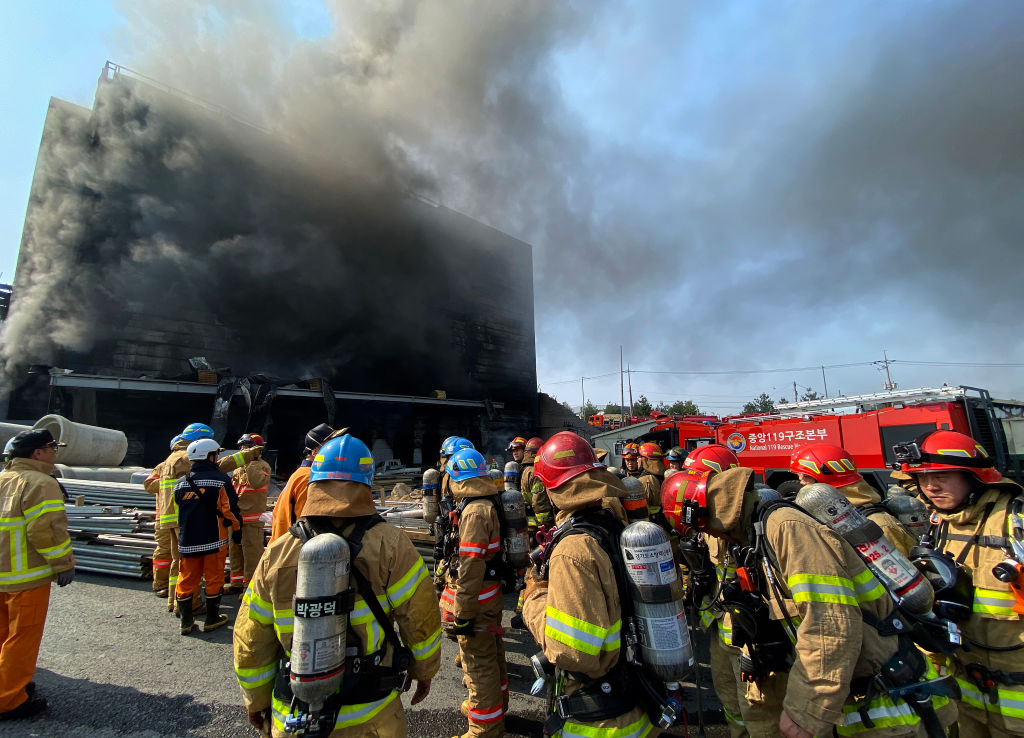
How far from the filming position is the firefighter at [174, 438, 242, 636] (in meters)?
4.00

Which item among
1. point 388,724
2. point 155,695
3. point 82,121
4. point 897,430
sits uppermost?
point 82,121

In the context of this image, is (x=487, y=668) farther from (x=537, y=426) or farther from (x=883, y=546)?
(x=537, y=426)

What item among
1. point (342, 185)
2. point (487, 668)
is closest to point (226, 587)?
point (487, 668)

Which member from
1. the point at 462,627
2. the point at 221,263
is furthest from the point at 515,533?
the point at 221,263

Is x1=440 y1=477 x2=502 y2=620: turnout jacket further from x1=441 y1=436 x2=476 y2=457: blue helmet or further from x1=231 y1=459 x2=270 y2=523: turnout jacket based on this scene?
x1=231 y1=459 x2=270 y2=523: turnout jacket

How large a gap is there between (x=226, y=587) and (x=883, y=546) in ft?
20.5

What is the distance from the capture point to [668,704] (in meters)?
1.55

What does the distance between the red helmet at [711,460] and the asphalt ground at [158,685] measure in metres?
1.65

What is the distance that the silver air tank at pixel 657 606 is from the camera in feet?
4.87

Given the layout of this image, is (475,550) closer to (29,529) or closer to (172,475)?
(29,529)

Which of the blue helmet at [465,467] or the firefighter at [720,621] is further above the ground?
the blue helmet at [465,467]

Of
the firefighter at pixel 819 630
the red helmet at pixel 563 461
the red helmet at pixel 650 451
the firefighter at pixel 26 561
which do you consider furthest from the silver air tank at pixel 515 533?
the firefighter at pixel 26 561

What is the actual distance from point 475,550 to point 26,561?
288 centimetres

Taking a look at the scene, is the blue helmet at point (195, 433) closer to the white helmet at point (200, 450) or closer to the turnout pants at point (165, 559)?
the white helmet at point (200, 450)
